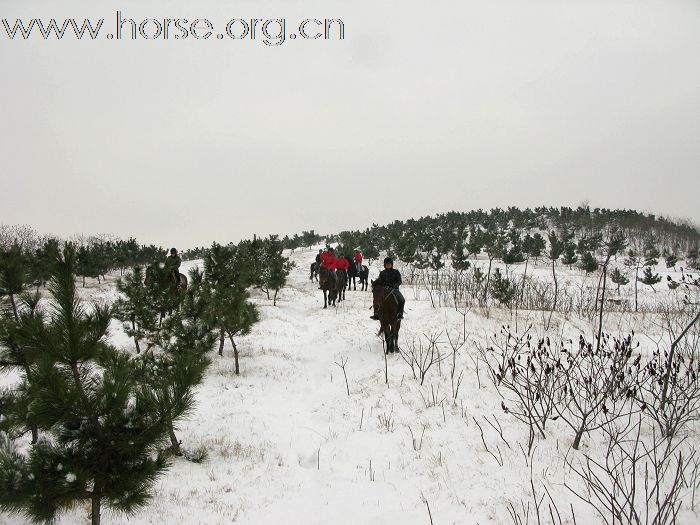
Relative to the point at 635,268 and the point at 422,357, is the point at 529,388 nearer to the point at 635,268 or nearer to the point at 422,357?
the point at 422,357

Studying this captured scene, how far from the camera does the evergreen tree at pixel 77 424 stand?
87.7 inches

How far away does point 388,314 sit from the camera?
332 inches

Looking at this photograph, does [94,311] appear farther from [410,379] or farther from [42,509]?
[410,379]

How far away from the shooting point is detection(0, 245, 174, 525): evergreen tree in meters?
2.23

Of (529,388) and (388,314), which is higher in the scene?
(388,314)

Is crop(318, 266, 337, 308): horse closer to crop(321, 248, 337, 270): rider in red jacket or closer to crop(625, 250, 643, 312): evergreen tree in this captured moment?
crop(321, 248, 337, 270): rider in red jacket

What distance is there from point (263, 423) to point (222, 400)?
4.35 ft

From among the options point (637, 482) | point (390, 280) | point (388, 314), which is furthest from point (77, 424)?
point (390, 280)

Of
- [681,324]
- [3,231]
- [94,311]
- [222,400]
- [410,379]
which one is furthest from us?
[3,231]

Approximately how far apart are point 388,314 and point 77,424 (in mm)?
6695

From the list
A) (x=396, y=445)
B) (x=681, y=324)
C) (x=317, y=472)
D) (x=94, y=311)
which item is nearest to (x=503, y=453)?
(x=396, y=445)

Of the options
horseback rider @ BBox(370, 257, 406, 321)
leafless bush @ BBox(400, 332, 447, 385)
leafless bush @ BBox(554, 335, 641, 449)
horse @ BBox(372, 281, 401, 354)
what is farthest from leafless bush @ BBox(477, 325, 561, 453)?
horseback rider @ BBox(370, 257, 406, 321)

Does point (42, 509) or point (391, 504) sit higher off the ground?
point (42, 509)

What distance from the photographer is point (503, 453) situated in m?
4.52
